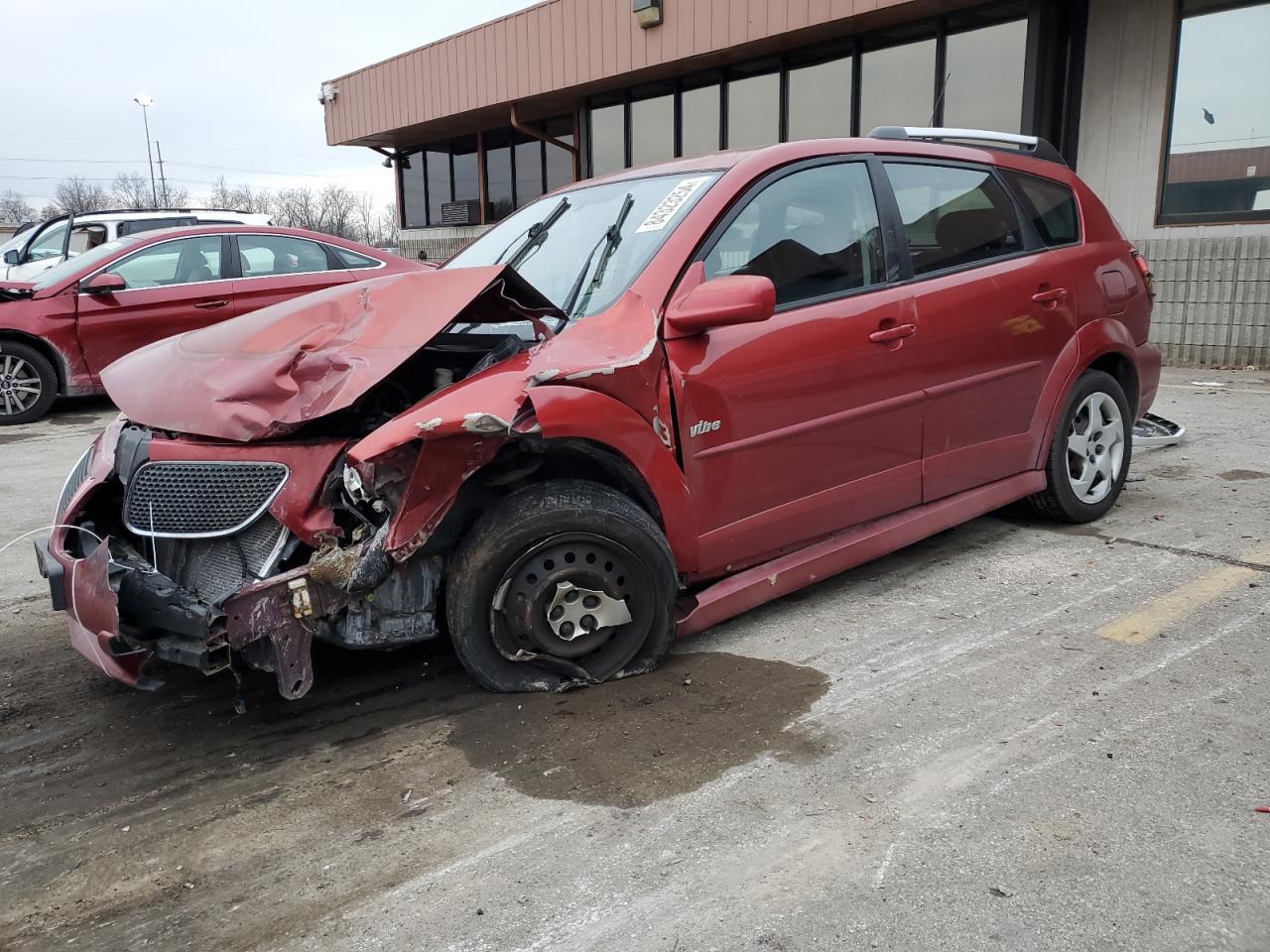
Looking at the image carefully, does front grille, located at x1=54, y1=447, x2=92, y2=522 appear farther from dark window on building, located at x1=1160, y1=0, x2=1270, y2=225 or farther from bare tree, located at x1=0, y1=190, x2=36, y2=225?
bare tree, located at x1=0, y1=190, x2=36, y2=225

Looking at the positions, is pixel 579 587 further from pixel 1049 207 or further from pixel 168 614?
pixel 1049 207

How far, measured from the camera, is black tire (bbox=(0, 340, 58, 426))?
816 cm

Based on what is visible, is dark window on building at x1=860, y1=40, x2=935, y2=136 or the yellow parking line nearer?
the yellow parking line

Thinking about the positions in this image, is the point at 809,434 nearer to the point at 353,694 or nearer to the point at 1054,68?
the point at 353,694

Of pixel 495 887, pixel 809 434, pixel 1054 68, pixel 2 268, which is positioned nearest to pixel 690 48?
pixel 1054 68

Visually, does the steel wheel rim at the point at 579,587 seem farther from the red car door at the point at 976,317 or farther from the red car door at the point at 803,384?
the red car door at the point at 976,317

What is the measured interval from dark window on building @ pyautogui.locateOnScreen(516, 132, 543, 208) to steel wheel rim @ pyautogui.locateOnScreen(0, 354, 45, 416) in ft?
32.4

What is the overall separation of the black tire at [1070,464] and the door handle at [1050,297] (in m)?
0.41

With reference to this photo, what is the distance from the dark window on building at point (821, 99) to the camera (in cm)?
1130

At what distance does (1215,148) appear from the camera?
9.10m

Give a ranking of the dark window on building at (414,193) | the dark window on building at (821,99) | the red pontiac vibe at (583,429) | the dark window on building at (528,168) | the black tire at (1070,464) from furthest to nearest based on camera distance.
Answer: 1. the dark window on building at (414,193)
2. the dark window on building at (528,168)
3. the dark window on building at (821,99)
4. the black tire at (1070,464)
5. the red pontiac vibe at (583,429)

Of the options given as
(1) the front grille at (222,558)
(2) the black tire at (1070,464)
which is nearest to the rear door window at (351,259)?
(2) the black tire at (1070,464)

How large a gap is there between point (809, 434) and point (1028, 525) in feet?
6.11

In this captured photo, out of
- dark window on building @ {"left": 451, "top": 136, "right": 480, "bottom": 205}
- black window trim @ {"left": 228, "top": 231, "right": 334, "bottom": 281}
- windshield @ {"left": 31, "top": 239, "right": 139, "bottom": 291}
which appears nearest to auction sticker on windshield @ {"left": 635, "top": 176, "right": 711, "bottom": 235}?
black window trim @ {"left": 228, "top": 231, "right": 334, "bottom": 281}
